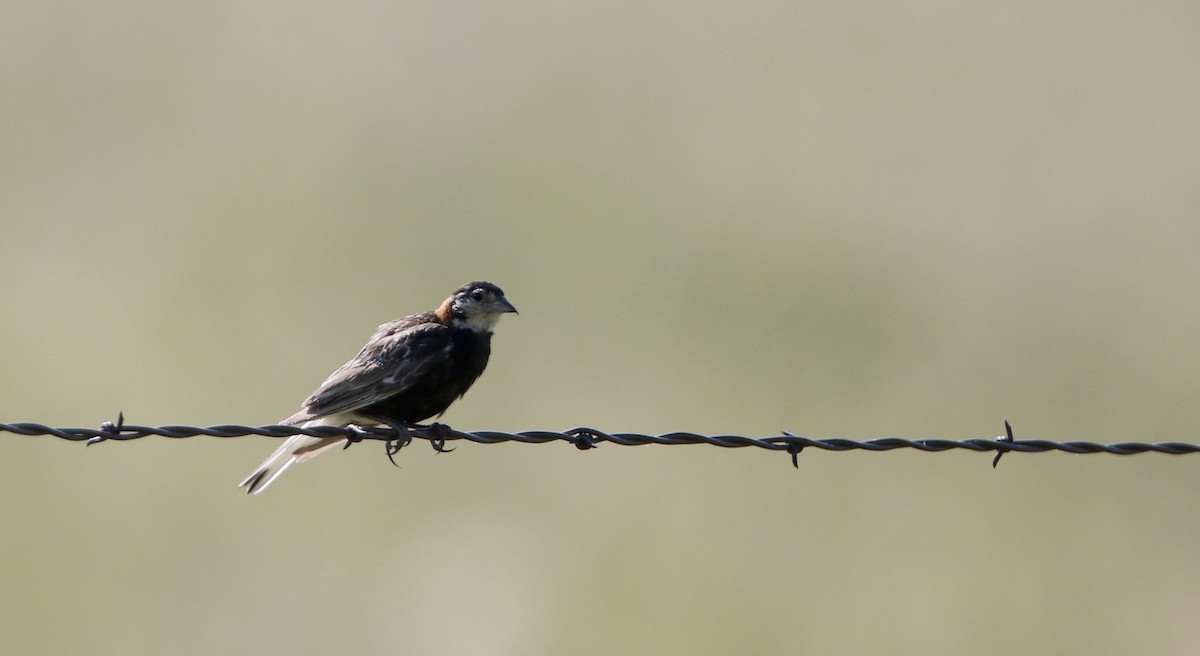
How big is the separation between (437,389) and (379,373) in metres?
0.38

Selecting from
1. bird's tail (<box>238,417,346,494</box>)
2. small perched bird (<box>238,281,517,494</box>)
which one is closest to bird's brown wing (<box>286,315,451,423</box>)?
small perched bird (<box>238,281,517,494</box>)

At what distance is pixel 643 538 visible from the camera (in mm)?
16688

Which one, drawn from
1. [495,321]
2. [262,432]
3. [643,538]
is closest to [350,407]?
[495,321]

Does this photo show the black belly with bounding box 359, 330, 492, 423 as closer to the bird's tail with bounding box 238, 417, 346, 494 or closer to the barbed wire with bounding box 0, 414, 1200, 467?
the bird's tail with bounding box 238, 417, 346, 494

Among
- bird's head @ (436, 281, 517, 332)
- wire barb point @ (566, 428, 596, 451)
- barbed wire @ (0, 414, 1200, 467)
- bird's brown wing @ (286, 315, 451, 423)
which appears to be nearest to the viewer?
barbed wire @ (0, 414, 1200, 467)

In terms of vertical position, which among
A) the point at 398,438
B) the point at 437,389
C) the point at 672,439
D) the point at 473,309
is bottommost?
A: the point at 672,439

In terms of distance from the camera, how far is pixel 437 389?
355 inches

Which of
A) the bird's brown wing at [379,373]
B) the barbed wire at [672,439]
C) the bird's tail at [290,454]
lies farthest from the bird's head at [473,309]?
the barbed wire at [672,439]

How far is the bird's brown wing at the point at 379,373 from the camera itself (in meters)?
8.91

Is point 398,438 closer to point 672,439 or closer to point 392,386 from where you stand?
point 392,386

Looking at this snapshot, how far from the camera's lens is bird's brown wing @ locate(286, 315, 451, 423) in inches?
351

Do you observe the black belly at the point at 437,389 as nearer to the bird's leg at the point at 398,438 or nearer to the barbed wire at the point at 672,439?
the bird's leg at the point at 398,438

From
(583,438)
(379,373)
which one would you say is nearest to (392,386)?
(379,373)

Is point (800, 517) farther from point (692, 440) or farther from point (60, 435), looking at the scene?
point (60, 435)
